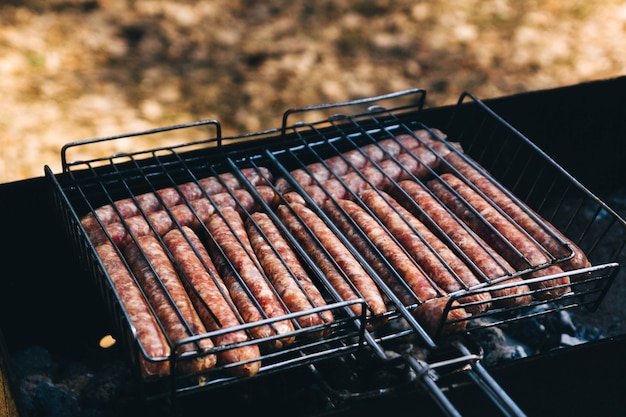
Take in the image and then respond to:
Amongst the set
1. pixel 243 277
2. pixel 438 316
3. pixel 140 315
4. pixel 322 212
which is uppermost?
pixel 322 212

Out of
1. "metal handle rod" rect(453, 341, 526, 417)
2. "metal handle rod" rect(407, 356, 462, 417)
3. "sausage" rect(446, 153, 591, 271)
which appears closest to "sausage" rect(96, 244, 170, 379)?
"metal handle rod" rect(407, 356, 462, 417)

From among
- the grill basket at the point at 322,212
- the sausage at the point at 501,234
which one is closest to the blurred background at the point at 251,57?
the grill basket at the point at 322,212

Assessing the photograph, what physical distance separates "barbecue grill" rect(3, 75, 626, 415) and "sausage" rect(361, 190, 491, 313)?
0.07 metres

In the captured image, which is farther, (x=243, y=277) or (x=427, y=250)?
(x=427, y=250)

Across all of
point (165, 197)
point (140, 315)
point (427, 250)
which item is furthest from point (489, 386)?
point (165, 197)

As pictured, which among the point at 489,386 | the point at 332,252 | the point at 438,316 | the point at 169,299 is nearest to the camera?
the point at 489,386

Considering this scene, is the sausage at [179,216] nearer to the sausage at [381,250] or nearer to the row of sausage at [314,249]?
the row of sausage at [314,249]

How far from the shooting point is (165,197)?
15.3ft

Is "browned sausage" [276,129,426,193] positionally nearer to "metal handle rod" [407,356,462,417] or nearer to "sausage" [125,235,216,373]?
"sausage" [125,235,216,373]

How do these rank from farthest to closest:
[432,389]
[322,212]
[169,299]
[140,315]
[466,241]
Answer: [322,212]
[466,241]
[169,299]
[140,315]
[432,389]

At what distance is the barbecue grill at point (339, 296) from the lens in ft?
12.2

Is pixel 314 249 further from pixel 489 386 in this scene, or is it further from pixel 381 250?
pixel 489 386

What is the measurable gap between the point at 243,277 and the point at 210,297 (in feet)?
0.84

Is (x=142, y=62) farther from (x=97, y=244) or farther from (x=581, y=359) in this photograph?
(x=581, y=359)
